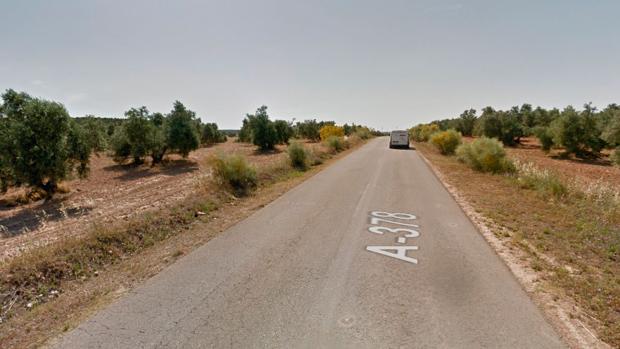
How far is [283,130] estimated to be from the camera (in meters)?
48.9

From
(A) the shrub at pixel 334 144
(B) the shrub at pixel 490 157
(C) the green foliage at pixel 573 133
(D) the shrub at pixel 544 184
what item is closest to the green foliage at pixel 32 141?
(A) the shrub at pixel 334 144

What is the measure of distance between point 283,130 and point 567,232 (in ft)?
149

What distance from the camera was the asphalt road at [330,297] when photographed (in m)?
2.67

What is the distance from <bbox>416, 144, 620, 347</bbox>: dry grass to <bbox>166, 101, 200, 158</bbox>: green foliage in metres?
25.3

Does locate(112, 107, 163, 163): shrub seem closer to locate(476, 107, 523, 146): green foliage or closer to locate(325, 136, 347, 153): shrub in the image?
locate(325, 136, 347, 153): shrub

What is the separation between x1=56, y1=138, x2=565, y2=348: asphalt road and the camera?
105 inches

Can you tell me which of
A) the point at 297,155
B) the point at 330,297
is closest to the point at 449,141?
the point at 297,155

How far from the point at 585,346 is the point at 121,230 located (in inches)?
280

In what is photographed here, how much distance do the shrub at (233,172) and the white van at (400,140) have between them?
1030 inches

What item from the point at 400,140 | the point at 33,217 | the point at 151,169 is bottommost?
the point at 33,217

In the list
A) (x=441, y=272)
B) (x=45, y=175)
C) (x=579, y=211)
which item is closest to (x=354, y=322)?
(x=441, y=272)

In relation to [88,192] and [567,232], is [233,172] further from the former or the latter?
[88,192]

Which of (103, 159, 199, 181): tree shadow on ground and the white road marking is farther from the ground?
the white road marking

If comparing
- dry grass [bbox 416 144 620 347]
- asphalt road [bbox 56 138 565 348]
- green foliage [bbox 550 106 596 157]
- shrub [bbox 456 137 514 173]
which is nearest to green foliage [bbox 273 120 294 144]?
shrub [bbox 456 137 514 173]
